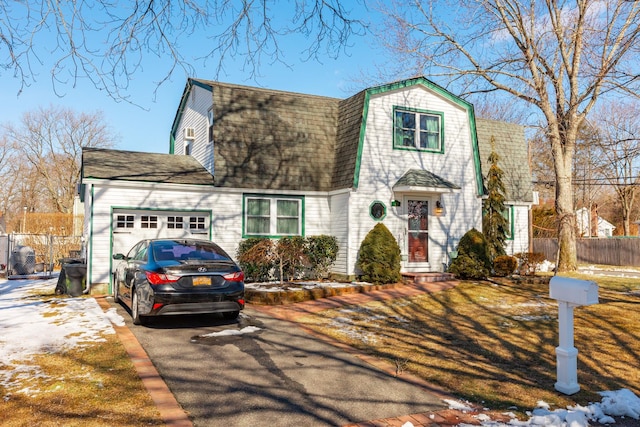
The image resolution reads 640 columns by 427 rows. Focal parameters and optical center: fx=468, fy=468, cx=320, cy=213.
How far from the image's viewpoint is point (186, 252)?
848cm

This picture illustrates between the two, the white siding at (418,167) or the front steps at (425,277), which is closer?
the front steps at (425,277)

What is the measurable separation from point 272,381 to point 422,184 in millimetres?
10405

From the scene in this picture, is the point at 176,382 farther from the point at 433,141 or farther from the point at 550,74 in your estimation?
the point at 550,74

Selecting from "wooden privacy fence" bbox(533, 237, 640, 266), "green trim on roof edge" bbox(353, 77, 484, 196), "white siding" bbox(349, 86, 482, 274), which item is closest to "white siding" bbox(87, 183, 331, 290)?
"white siding" bbox(349, 86, 482, 274)

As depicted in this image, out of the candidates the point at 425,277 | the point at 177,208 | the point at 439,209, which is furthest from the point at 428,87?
the point at 177,208

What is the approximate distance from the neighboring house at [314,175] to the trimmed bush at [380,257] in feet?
2.20

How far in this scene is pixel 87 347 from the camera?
677 cm

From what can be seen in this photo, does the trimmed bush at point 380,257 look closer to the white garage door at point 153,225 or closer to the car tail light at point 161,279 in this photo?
the white garage door at point 153,225

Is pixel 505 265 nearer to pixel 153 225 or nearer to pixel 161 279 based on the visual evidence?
pixel 153 225

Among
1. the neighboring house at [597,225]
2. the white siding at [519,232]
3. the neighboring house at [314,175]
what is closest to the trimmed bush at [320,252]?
the neighboring house at [314,175]

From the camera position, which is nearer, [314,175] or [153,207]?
[153,207]

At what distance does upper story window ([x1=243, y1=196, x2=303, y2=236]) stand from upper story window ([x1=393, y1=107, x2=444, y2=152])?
157 inches

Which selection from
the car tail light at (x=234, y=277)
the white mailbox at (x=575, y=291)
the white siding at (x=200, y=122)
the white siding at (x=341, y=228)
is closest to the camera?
the white mailbox at (x=575, y=291)

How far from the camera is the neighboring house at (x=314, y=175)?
13.8 m
